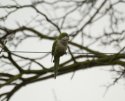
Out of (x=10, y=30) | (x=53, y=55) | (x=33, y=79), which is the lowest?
(x=33, y=79)

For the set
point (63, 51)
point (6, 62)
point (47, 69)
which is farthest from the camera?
point (6, 62)

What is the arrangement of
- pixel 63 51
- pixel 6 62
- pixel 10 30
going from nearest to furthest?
1. pixel 63 51
2. pixel 6 62
3. pixel 10 30

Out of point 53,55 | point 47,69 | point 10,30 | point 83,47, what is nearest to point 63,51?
point 53,55

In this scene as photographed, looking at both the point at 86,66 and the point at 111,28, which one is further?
the point at 111,28

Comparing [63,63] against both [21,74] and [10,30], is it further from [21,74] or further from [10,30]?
[10,30]

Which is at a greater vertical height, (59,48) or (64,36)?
(64,36)

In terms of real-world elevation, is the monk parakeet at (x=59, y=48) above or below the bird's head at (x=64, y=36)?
below

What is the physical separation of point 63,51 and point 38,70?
142 inches

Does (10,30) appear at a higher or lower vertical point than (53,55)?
lower

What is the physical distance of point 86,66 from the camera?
912 cm

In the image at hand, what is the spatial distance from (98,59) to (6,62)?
95.5 inches

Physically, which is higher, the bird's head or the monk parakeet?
the bird's head

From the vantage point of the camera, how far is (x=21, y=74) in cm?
912

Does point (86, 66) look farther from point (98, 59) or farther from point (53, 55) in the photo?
point (53, 55)
